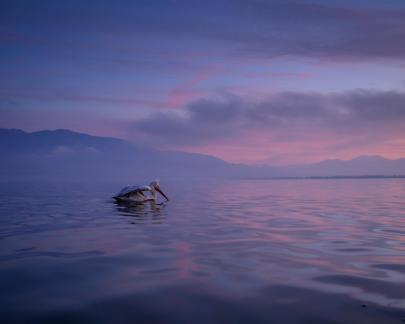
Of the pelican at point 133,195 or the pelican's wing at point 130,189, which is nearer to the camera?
the pelican at point 133,195

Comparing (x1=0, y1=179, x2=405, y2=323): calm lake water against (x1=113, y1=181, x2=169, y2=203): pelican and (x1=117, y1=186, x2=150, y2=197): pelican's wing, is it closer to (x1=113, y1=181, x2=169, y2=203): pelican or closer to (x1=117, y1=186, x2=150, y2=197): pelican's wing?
(x1=113, y1=181, x2=169, y2=203): pelican

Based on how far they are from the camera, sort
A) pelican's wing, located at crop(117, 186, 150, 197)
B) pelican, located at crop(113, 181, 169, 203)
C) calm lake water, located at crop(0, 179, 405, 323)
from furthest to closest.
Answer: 1. pelican's wing, located at crop(117, 186, 150, 197)
2. pelican, located at crop(113, 181, 169, 203)
3. calm lake water, located at crop(0, 179, 405, 323)

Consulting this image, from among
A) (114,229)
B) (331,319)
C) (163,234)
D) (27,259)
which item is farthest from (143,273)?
(114,229)

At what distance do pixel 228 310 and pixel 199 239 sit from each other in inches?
246

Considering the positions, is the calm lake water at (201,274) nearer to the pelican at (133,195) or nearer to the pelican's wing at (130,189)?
the pelican at (133,195)

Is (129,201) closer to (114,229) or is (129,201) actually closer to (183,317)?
(114,229)

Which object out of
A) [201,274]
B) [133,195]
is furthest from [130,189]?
[201,274]

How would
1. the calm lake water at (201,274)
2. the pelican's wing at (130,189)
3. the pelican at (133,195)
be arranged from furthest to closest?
the pelican's wing at (130,189) < the pelican at (133,195) < the calm lake water at (201,274)

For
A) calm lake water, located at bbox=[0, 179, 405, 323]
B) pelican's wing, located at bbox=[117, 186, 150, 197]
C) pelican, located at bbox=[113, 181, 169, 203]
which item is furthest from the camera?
pelican's wing, located at bbox=[117, 186, 150, 197]

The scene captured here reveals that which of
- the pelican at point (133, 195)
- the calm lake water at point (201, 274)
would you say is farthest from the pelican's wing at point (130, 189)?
the calm lake water at point (201, 274)

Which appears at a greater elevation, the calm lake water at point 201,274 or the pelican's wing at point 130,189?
the pelican's wing at point 130,189

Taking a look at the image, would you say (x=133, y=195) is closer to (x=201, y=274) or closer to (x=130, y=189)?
(x=130, y=189)

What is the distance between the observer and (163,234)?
13.0 m

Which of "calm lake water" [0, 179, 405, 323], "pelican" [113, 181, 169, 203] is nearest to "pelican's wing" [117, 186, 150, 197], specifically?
"pelican" [113, 181, 169, 203]
